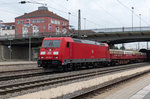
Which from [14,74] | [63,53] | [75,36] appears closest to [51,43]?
[63,53]

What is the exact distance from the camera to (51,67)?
22.5 m

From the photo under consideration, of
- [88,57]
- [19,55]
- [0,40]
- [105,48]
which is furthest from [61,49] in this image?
[19,55]

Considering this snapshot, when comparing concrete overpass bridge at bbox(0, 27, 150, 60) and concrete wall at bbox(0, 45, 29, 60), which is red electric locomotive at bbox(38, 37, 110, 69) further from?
concrete wall at bbox(0, 45, 29, 60)

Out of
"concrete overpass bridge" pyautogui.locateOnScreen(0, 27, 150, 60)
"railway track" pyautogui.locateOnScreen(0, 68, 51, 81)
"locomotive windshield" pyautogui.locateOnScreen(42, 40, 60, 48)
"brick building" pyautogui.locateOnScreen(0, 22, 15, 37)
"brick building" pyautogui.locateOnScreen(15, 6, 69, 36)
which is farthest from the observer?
"brick building" pyautogui.locateOnScreen(0, 22, 15, 37)

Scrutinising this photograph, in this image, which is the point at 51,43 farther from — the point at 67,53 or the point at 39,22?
the point at 39,22

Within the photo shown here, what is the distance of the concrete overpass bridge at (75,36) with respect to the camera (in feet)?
161

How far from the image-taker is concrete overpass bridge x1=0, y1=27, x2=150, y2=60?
48969 millimetres

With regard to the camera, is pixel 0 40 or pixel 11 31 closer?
pixel 0 40

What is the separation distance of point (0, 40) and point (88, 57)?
1580 inches

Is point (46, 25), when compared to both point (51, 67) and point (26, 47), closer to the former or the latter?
point (26, 47)

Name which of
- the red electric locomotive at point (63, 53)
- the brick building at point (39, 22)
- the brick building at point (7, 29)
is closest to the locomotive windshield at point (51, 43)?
the red electric locomotive at point (63, 53)

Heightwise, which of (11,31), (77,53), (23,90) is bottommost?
(23,90)

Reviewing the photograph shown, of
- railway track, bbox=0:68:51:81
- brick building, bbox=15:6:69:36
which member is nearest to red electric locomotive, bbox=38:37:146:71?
railway track, bbox=0:68:51:81

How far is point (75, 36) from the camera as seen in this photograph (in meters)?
54.2
